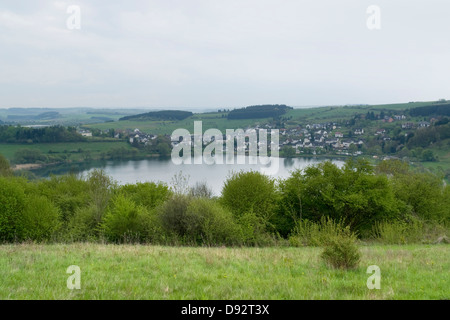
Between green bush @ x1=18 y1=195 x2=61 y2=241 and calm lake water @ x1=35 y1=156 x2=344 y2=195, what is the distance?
32407 millimetres

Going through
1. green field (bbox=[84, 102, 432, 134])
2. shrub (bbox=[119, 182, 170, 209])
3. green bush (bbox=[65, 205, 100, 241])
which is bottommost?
green bush (bbox=[65, 205, 100, 241])

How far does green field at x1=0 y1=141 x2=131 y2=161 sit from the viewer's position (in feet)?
283

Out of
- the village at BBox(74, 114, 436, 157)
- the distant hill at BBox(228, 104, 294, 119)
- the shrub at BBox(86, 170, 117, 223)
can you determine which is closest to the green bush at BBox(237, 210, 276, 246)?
the shrub at BBox(86, 170, 117, 223)

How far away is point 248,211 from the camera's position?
23016 mm

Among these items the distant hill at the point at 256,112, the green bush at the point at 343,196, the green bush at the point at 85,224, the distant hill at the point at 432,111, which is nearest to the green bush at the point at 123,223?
the green bush at the point at 85,224

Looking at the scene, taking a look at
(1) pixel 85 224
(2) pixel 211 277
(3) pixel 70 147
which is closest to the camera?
(2) pixel 211 277

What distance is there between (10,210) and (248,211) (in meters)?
13.8

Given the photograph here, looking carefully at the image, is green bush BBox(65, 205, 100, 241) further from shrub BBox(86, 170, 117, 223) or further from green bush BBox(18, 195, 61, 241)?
shrub BBox(86, 170, 117, 223)

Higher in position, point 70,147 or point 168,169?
point 70,147

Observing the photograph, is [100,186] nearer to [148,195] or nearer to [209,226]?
[148,195]

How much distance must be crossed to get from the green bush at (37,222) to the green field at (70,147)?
69554 millimetres

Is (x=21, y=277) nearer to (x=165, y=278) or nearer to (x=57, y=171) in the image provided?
(x=165, y=278)

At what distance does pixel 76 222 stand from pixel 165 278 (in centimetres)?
1672

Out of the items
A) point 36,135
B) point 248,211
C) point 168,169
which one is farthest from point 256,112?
point 248,211
